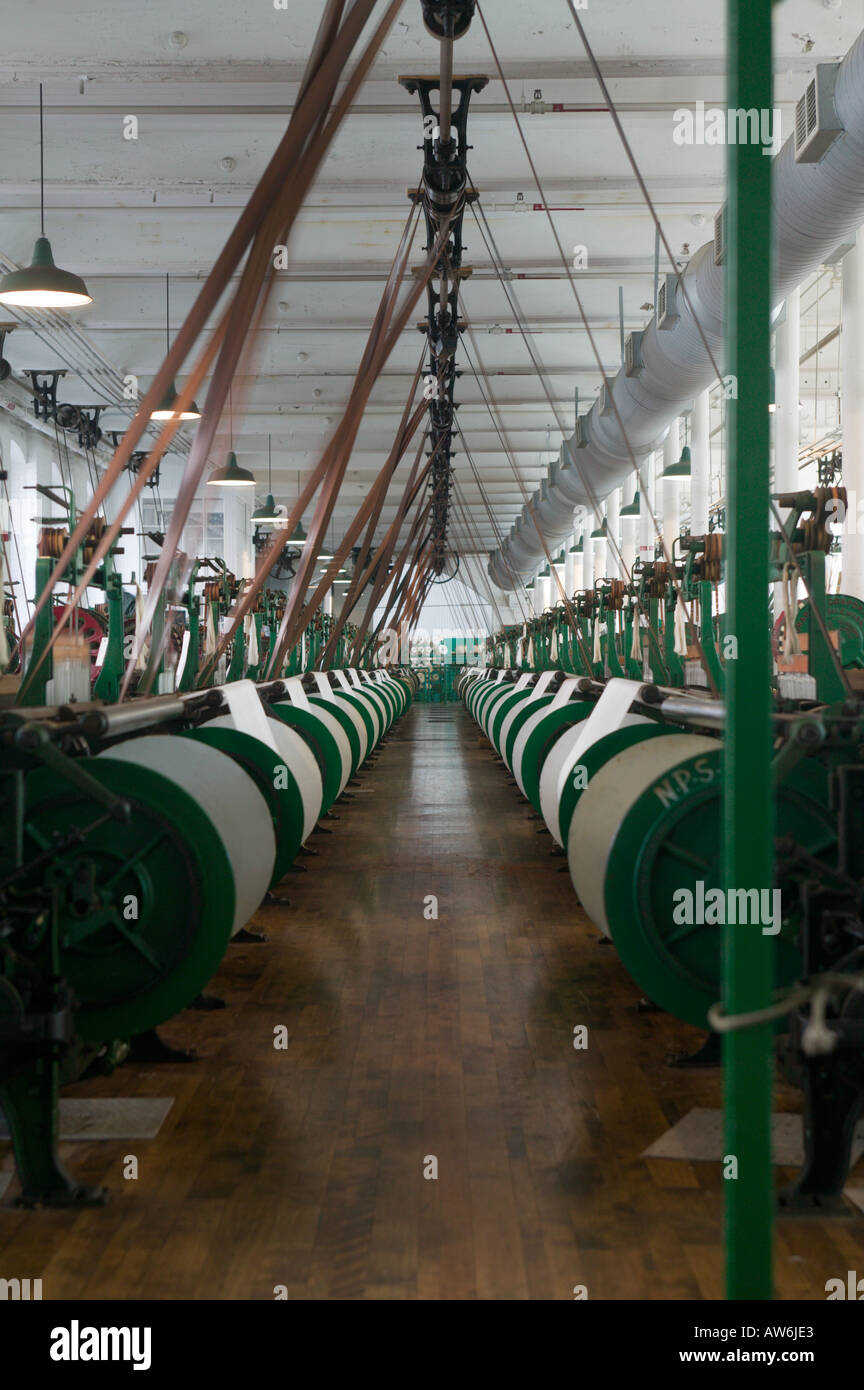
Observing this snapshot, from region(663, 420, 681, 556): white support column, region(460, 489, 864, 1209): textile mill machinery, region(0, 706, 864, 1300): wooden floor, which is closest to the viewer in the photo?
region(0, 706, 864, 1300): wooden floor

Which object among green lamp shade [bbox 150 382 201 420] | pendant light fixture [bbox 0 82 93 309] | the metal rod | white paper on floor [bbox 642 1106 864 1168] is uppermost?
pendant light fixture [bbox 0 82 93 309]

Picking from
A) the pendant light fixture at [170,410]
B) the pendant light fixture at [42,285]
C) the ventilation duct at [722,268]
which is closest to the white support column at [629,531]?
the ventilation duct at [722,268]

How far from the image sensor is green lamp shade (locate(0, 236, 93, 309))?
6047 mm

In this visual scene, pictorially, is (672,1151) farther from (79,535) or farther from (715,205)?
(715,205)

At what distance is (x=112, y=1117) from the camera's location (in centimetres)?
282

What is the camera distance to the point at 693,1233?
88.0 inches

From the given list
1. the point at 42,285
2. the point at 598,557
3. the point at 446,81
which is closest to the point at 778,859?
the point at 446,81

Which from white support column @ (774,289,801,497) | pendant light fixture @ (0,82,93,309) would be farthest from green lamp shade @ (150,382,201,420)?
white support column @ (774,289,801,497)

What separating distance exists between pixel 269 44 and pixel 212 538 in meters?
16.4

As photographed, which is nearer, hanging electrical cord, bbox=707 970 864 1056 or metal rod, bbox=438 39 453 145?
hanging electrical cord, bbox=707 970 864 1056

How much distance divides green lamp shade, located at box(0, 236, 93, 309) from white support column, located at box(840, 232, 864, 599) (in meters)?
5.12

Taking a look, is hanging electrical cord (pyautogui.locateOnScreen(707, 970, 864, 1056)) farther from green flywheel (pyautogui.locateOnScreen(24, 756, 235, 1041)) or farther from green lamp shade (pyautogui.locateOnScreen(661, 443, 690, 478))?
green lamp shade (pyautogui.locateOnScreen(661, 443, 690, 478))

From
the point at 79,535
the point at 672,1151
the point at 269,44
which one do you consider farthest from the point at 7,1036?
the point at 269,44
